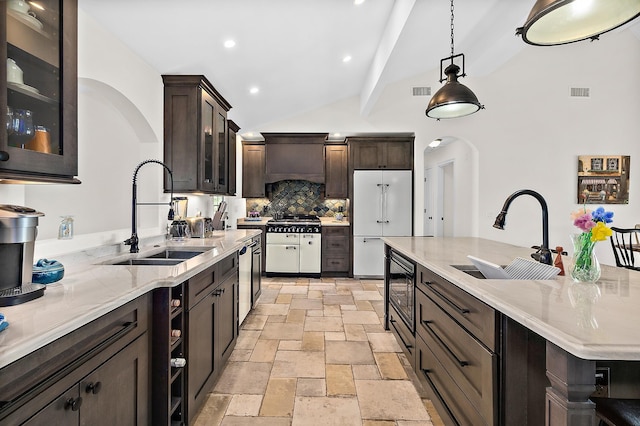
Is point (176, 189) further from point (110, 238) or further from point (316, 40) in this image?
point (316, 40)

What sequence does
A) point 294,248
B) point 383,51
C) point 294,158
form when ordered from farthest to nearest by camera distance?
point 294,158, point 294,248, point 383,51

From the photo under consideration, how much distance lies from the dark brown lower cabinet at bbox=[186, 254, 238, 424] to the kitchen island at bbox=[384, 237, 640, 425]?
1.42 metres

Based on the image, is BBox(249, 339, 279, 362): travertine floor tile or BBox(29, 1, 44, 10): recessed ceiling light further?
BBox(249, 339, 279, 362): travertine floor tile

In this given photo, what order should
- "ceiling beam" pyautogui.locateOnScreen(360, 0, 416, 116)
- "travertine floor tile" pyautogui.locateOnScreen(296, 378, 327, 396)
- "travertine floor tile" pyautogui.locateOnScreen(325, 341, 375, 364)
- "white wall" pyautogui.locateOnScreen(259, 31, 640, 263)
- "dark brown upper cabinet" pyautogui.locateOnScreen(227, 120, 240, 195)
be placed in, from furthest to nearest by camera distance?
"white wall" pyautogui.locateOnScreen(259, 31, 640, 263), "dark brown upper cabinet" pyautogui.locateOnScreen(227, 120, 240, 195), "ceiling beam" pyautogui.locateOnScreen(360, 0, 416, 116), "travertine floor tile" pyautogui.locateOnScreen(325, 341, 375, 364), "travertine floor tile" pyautogui.locateOnScreen(296, 378, 327, 396)

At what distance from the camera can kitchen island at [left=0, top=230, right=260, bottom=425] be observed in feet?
2.74

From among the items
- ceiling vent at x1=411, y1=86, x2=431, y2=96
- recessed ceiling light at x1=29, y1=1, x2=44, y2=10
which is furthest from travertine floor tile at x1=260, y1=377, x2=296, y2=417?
ceiling vent at x1=411, y1=86, x2=431, y2=96

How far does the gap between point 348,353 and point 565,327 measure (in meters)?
2.15

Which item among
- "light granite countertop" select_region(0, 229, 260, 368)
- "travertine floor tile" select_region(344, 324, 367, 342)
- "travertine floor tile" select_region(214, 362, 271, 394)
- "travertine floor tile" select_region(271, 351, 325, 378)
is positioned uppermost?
"light granite countertop" select_region(0, 229, 260, 368)

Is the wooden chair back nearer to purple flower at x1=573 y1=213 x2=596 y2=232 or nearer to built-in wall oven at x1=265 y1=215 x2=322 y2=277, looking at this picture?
purple flower at x1=573 y1=213 x2=596 y2=232

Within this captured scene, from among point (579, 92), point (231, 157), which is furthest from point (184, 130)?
point (579, 92)

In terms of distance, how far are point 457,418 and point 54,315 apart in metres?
1.75

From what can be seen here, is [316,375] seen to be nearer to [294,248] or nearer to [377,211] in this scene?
[294,248]

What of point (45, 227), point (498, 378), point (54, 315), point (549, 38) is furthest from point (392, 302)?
point (45, 227)

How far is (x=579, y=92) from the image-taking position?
5.25 metres
